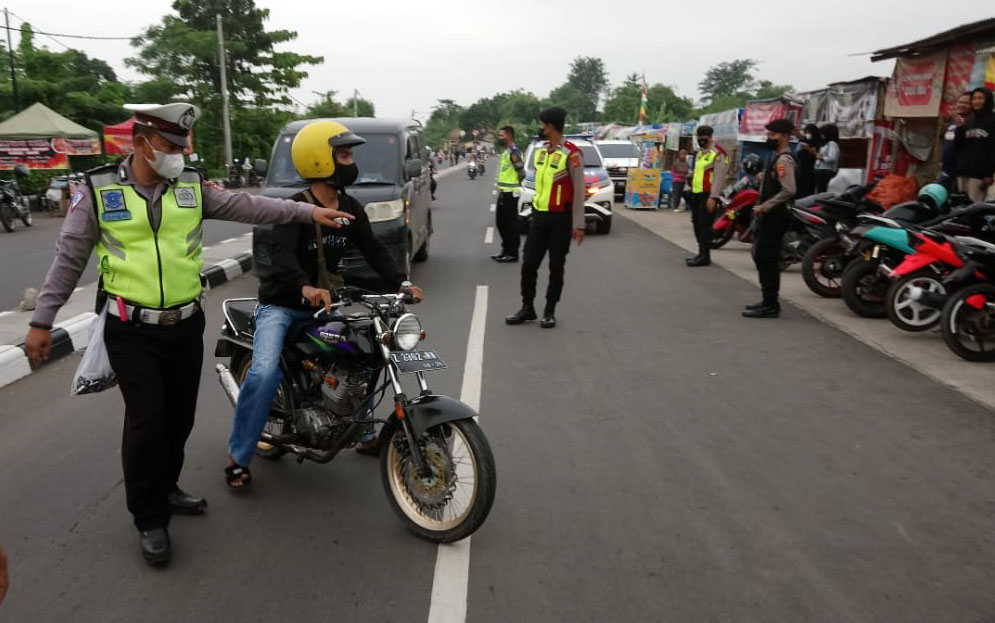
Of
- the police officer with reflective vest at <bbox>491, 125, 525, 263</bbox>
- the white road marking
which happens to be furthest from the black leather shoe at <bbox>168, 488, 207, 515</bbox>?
the police officer with reflective vest at <bbox>491, 125, 525, 263</bbox>

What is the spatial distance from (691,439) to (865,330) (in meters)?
3.77

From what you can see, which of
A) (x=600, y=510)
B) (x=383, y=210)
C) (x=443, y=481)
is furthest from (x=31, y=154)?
(x=600, y=510)

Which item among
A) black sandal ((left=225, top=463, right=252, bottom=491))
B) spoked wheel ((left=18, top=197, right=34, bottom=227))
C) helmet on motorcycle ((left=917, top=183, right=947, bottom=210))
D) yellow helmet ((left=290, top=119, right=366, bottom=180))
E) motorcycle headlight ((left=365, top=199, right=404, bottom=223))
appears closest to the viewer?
yellow helmet ((left=290, top=119, right=366, bottom=180))

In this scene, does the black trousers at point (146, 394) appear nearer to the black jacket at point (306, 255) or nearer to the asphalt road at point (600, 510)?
the asphalt road at point (600, 510)

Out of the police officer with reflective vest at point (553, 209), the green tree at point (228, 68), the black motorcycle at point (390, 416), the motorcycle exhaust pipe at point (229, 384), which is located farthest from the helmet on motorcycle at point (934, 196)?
the green tree at point (228, 68)

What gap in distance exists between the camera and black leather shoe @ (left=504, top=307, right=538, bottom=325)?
7667 millimetres

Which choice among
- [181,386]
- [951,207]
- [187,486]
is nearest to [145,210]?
[181,386]

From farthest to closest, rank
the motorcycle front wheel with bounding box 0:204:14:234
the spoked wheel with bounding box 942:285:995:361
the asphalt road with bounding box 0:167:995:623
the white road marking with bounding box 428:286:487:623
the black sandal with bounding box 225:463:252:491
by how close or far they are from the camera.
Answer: the motorcycle front wheel with bounding box 0:204:14:234 → the spoked wheel with bounding box 942:285:995:361 → the black sandal with bounding box 225:463:252:491 → the asphalt road with bounding box 0:167:995:623 → the white road marking with bounding box 428:286:487:623

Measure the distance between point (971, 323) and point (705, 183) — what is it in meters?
5.35

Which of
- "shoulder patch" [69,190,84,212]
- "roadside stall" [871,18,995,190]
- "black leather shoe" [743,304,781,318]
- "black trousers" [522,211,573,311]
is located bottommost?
"black leather shoe" [743,304,781,318]

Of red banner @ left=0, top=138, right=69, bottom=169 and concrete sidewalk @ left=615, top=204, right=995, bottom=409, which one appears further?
red banner @ left=0, top=138, right=69, bottom=169

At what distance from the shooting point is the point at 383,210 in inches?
349

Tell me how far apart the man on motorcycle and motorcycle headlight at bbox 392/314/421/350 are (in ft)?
0.58

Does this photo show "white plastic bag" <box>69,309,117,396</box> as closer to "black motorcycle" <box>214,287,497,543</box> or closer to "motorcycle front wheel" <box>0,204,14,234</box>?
"black motorcycle" <box>214,287,497,543</box>
